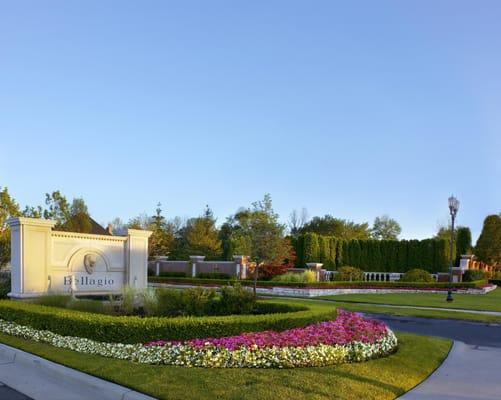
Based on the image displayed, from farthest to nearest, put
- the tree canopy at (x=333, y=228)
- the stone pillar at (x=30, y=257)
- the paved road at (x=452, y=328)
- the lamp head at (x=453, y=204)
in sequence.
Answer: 1. the tree canopy at (x=333, y=228)
2. the lamp head at (x=453, y=204)
3. the stone pillar at (x=30, y=257)
4. the paved road at (x=452, y=328)

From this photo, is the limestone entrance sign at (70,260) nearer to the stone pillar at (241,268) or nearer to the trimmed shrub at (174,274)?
the stone pillar at (241,268)

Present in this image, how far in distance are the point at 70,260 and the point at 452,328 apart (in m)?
11.7

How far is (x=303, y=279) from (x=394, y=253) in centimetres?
1572

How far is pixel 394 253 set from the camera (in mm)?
43906

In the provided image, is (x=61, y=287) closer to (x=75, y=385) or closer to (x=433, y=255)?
(x=75, y=385)

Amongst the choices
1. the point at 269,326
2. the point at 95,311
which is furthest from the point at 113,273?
the point at 269,326

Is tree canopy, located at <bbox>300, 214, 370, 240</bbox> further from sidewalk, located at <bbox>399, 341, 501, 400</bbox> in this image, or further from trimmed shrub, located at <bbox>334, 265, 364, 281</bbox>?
sidewalk, located at <bbox>399, 341, 501, 400</bbox>

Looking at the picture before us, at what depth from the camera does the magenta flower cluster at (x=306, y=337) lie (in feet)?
25.1

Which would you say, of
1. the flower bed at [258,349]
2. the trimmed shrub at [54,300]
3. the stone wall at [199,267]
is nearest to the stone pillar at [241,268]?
the stone wall at [199,267]

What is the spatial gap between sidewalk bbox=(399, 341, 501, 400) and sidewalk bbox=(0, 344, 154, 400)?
3.77 metres

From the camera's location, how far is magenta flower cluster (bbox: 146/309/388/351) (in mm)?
7656

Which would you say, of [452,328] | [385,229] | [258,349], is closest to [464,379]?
[258,349]

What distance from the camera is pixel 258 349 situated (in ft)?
24.6

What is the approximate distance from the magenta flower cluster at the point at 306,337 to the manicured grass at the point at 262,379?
0.64m
